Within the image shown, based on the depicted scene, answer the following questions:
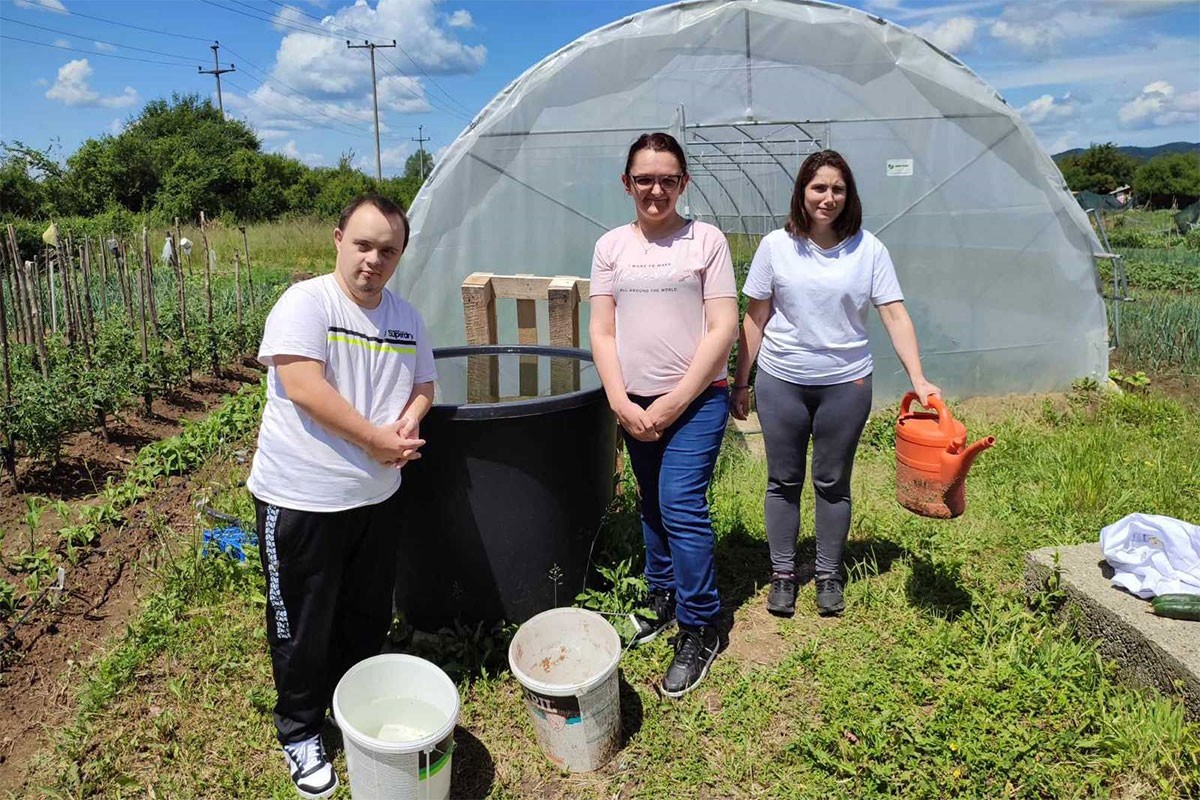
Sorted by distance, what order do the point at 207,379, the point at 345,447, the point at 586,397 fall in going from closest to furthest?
the point at 345,447, the point at 586,397, the point at 207,379

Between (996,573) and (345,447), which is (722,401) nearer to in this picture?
(345,447)

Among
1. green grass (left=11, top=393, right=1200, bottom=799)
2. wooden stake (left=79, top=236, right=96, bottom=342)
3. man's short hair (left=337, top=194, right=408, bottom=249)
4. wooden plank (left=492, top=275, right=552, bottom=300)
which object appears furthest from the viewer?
wooden stake (left=79, top=236, right=96, bottom=342)

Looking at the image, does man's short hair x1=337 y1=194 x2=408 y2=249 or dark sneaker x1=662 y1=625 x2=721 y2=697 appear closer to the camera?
man's short hair x1=337 y1=194 x2=408 y2=249

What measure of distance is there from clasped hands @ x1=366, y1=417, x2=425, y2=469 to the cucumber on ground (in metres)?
2.39

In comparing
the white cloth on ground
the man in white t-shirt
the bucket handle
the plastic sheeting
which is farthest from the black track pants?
the plastic sheeting

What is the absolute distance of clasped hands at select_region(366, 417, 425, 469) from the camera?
2260mm

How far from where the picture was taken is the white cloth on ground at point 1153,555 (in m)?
2.70

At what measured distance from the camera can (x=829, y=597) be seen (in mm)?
3225

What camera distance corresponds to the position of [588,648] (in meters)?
2.70

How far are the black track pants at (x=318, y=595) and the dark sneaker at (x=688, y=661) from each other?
0.99 meters

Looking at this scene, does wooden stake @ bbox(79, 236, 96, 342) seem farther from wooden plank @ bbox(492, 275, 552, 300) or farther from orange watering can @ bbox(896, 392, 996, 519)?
orange watering can @ bbox(896, 392, 996, 519)

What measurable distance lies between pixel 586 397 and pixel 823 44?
4.19 m

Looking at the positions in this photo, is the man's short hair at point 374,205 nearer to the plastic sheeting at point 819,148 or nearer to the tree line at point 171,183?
the plastic sheeting at point 819,148

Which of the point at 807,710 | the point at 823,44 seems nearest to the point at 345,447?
the point at 807,710
